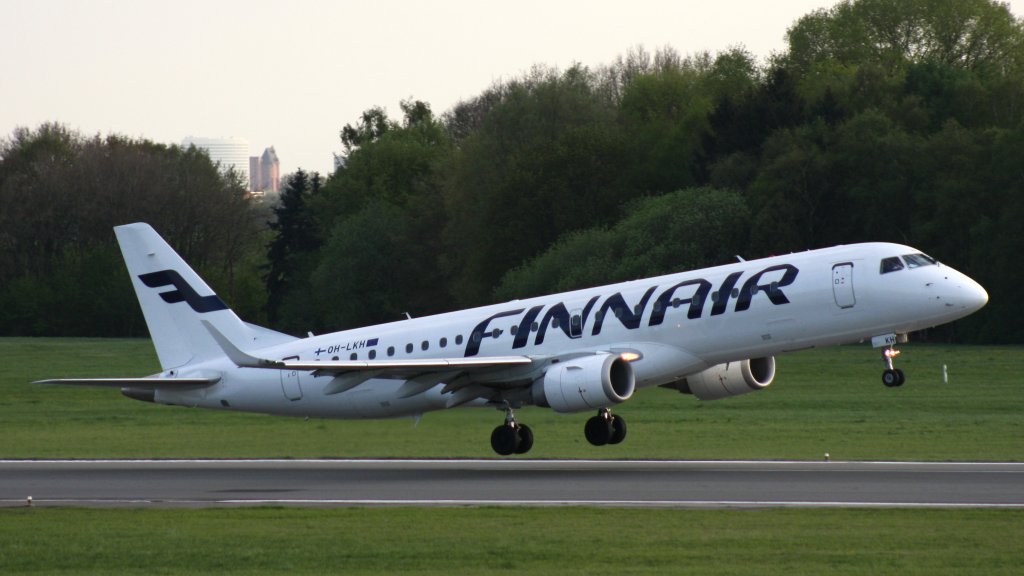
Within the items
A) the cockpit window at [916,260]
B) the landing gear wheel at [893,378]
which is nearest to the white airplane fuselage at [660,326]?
the cockpit window at [916,260]

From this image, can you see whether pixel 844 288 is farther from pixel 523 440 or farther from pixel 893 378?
pixel 523 440

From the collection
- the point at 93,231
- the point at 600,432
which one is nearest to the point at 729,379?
the point at 600,432

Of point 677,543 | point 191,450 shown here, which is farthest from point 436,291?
point 677,543

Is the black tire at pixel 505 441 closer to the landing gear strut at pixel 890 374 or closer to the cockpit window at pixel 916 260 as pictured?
the landing gear strut at pixel 890 374

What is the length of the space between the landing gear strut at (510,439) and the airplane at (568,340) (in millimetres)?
45

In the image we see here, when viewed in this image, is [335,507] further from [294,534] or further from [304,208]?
[304,208]

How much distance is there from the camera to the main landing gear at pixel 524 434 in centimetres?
3675

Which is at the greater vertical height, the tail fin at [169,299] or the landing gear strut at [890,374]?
the tail fin at [169,299]

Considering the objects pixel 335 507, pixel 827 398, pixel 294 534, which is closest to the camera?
pixel 294 534

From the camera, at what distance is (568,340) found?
3644cm

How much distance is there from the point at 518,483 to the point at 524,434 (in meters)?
5.28

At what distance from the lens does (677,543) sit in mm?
21969

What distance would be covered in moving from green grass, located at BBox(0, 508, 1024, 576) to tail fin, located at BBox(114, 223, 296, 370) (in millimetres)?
14349

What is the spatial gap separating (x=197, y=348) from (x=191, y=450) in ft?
12.6
